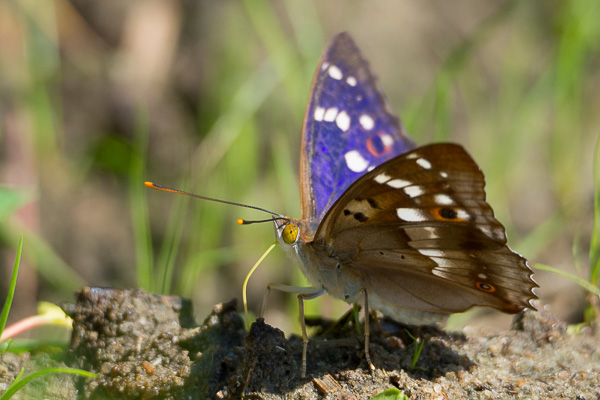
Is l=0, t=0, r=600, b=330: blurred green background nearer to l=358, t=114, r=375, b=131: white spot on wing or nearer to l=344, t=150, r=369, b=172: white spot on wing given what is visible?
l=358, t=114, r=375, b=131: white spot on wing

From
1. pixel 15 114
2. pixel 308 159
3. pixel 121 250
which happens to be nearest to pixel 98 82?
pixel 15 114

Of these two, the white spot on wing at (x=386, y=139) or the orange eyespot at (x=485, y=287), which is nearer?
the orange eyespot at (x=485, y=287)

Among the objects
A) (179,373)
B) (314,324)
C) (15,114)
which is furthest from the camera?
(15,114)

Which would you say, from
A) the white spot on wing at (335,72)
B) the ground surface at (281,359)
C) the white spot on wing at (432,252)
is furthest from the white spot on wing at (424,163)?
the white spot on wing at (335,72)

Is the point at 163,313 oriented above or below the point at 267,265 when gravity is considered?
below

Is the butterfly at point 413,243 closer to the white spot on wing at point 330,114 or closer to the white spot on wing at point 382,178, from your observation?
the white spot on wing at point 382,178

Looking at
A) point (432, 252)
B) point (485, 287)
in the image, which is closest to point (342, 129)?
point (432, 252)

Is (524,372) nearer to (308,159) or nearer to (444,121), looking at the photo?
(308,159)
